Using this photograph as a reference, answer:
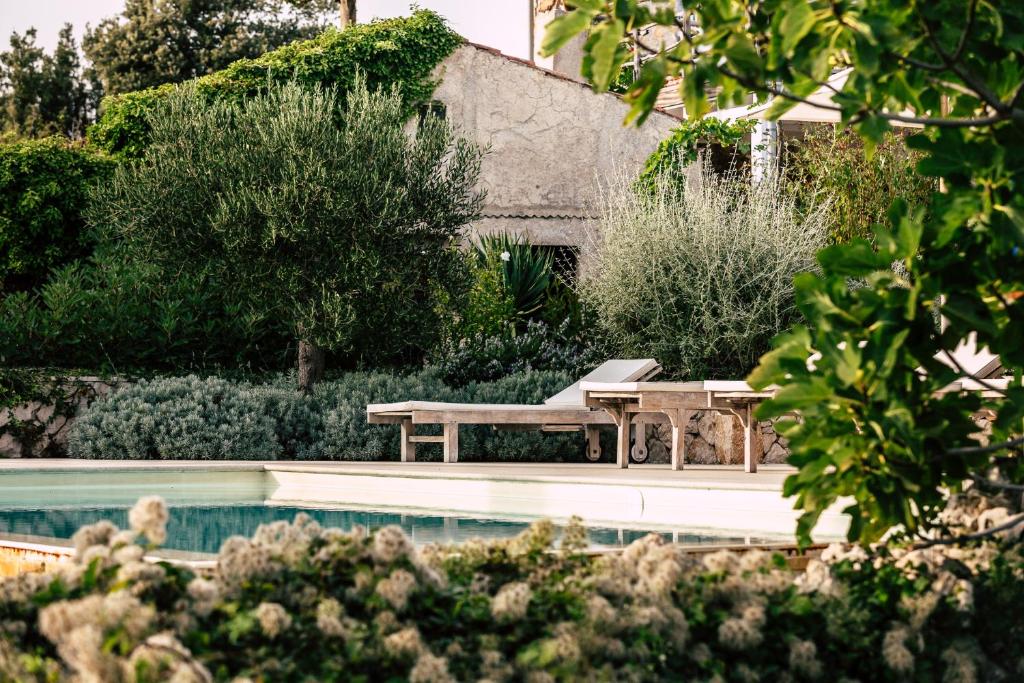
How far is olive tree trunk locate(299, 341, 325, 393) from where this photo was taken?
1341cm

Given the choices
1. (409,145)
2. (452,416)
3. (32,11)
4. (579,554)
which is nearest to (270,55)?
(409,145)

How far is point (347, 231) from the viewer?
12.7 m

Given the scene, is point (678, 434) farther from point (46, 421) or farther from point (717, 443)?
point (46, 421)

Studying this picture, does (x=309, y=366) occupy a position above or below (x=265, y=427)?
above

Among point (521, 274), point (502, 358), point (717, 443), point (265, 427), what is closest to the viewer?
point (717, 443)

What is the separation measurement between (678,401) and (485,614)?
709 centimetres

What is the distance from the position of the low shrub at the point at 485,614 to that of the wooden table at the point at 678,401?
576 cm

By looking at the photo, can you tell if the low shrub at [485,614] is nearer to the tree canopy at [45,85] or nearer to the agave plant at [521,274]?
the agave plant at [521,274]

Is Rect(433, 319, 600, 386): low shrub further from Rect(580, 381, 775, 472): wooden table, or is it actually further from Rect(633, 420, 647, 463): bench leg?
Rect(580, 381, 775, 472): wooden table

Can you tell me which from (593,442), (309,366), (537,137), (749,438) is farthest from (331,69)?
(749,438)

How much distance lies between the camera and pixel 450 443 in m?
11.2

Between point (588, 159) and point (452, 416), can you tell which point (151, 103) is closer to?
point (588, 159)

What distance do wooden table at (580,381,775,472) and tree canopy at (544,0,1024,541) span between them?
18.4ft

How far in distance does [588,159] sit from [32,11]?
21729 mm
